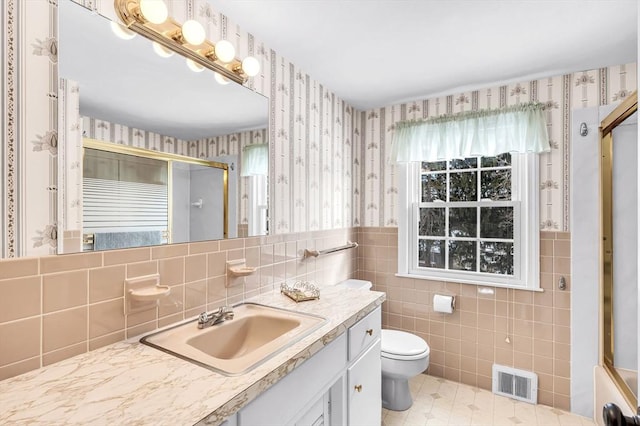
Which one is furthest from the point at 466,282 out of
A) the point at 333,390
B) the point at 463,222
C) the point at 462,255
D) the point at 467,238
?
the point at 333,390

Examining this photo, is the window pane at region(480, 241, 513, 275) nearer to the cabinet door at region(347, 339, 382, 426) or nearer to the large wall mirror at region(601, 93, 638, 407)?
the large wall mirror at region(601, 93, 638, 407)

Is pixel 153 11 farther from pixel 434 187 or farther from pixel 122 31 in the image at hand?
pixel 434 187

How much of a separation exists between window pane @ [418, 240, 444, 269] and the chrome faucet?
184 centimetres

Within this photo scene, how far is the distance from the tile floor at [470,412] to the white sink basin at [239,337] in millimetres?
1222

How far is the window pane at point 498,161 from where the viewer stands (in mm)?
2430

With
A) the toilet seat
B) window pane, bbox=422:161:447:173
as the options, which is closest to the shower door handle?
the toilet seat

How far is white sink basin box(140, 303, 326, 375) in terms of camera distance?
98cm

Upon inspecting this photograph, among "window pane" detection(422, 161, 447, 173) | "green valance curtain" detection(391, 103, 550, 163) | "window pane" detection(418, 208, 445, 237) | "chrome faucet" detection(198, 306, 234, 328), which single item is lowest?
"chrome faucet" detection(198, 306, 234, 328)

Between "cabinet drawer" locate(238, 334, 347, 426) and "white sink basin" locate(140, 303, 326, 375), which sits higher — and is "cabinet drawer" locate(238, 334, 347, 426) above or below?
below

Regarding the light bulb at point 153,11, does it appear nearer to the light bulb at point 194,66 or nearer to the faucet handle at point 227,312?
the light bulb at point 194,66

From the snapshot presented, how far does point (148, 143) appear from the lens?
1287mm

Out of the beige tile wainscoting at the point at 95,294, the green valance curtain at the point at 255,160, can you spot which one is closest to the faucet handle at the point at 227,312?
the beige tile wainscoting at the point at 95,294

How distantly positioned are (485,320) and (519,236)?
0.68 m

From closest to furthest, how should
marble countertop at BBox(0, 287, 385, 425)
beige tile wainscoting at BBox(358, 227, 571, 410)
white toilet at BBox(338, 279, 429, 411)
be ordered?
marble countertop at BBox(0, 287, 385, 425) < white toilet at BBox(338, 279, 429, 411) < beige tile wainscoting at BBox(358, 227, 571, 410)
